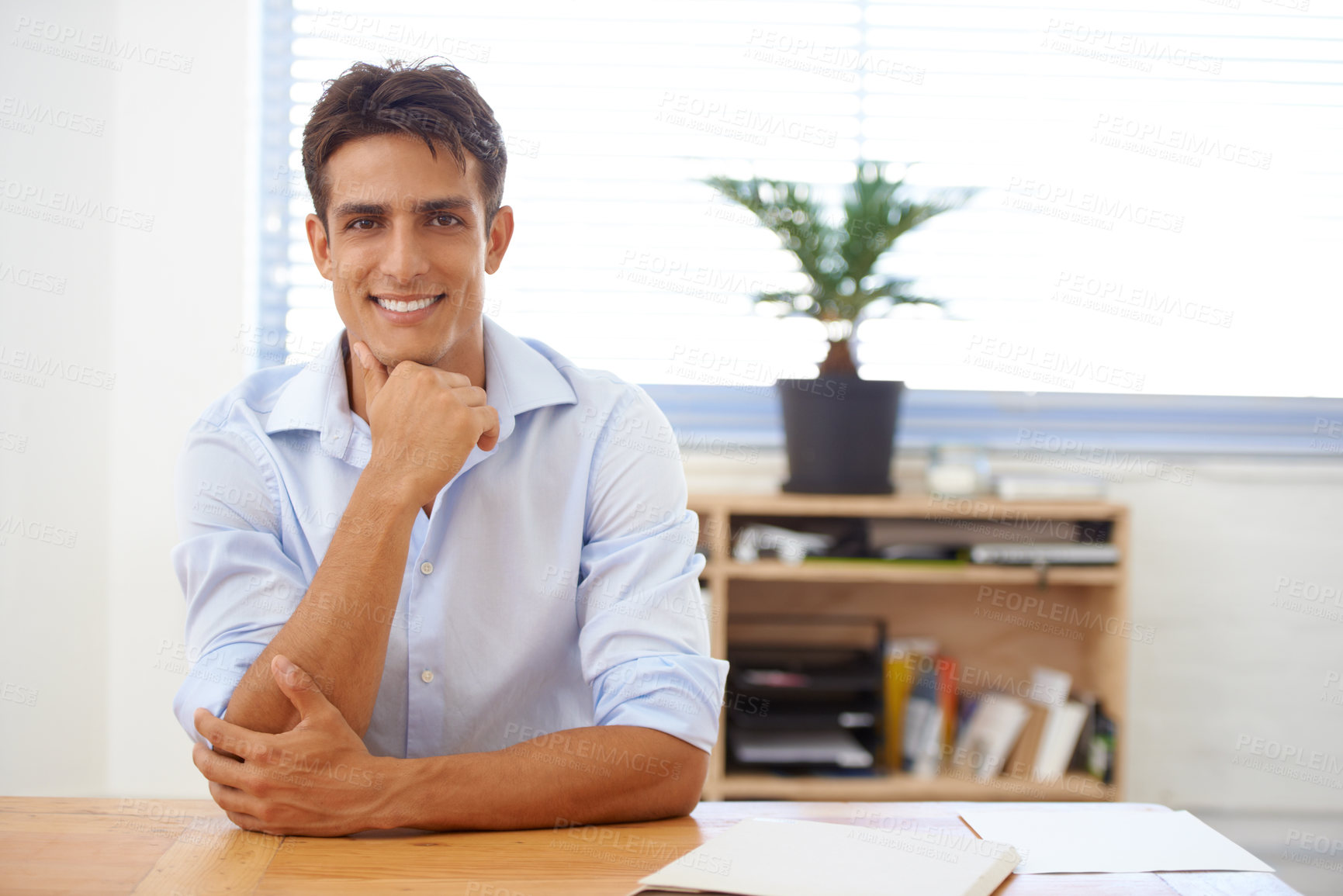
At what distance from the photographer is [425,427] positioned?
3.77 feet

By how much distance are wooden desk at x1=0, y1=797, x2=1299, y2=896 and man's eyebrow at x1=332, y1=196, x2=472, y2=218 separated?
0.73 metres

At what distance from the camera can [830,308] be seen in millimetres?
2180

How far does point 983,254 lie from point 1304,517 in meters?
1.05

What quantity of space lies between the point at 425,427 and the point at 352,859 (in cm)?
49

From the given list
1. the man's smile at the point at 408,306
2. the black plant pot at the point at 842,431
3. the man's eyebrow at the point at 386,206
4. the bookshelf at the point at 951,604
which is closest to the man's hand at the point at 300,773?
the man's smile at the point at 408,306

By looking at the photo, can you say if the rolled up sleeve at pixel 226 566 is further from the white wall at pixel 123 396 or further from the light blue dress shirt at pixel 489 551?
the white wall at pixel 123 396

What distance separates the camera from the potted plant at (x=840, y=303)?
2.13 m

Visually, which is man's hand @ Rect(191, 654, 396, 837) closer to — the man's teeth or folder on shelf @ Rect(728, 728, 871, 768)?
the man's teeth

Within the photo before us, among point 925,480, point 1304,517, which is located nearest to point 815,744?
point 925,480

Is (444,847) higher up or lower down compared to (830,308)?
lower down

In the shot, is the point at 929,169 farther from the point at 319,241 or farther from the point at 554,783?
the point at 554,783

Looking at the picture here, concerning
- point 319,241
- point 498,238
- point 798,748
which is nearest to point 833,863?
point 498,238

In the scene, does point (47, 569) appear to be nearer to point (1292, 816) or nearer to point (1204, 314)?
point (1204, 314)

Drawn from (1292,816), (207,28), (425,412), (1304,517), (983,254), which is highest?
(207,28)
